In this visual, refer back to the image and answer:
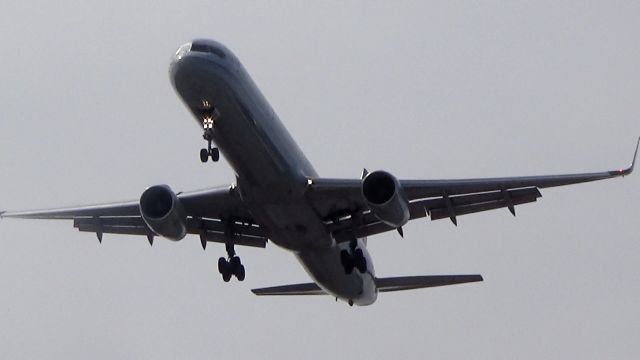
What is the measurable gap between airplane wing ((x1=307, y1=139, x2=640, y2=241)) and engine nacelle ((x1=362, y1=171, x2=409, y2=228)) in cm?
62

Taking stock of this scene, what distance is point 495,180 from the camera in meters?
43.3

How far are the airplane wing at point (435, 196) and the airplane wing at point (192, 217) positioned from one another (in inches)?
103

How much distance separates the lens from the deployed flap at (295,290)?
48.8 m

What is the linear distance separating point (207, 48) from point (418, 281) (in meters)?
11.8

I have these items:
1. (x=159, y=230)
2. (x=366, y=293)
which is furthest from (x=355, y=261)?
(x=159, y=230)

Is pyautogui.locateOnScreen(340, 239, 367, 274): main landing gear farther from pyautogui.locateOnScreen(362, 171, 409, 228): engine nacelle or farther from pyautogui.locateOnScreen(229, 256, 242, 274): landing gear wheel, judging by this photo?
pyautogui.locateOnScreen(362, 171, 409, 228): engine nacelle

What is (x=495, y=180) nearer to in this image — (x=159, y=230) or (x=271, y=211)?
(x=271, y=211)

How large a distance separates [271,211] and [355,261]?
14.6ft

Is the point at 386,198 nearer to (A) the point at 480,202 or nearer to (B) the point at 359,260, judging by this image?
(A) the point at 480,202

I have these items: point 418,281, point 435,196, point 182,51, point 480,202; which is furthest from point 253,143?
point 418,281

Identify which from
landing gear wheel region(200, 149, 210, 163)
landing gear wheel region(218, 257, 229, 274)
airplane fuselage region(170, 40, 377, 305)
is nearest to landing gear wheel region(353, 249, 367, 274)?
airplane fuselage region(170, 40, 377, 305)

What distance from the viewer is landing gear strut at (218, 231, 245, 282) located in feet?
153

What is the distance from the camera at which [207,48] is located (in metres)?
40.9

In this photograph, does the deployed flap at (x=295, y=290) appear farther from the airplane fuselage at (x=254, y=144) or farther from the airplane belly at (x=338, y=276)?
the airplane fuselage at (x=254, y=144)
